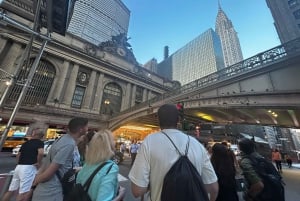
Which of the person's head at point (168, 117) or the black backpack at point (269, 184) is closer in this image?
the person's head at point (168, 117)

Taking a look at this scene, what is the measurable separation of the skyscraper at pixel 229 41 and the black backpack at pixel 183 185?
102 m

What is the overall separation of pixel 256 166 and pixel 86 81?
101 ft

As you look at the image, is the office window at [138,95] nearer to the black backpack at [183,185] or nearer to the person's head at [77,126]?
the person's head at [77,126]

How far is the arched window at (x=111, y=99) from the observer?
3140 cm

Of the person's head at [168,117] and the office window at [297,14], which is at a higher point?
the office window at [297,14]

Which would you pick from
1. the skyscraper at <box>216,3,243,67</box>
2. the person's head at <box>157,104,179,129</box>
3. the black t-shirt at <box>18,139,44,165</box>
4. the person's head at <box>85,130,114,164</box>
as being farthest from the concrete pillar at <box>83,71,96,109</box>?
the skyscraper at <box>216,3,243,67</box>

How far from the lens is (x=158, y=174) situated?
1434 mm

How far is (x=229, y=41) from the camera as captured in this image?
318ft

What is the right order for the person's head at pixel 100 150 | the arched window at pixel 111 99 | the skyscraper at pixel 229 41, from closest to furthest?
the person's head at pixel 100 150
the arched window at pixel 111 99
the skyscraper at pixel 229 41

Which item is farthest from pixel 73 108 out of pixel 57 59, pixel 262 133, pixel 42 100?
pixel 262 133

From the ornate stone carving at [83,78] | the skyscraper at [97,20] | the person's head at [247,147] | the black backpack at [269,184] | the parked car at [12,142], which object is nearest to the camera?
the black backpack at [269,184]

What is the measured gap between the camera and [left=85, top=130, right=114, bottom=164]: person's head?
1.71 metres

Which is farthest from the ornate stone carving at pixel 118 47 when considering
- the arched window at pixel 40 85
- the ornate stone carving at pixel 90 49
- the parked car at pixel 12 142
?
the parked car at pixel 12 142

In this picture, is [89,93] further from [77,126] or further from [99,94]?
[77,126]
